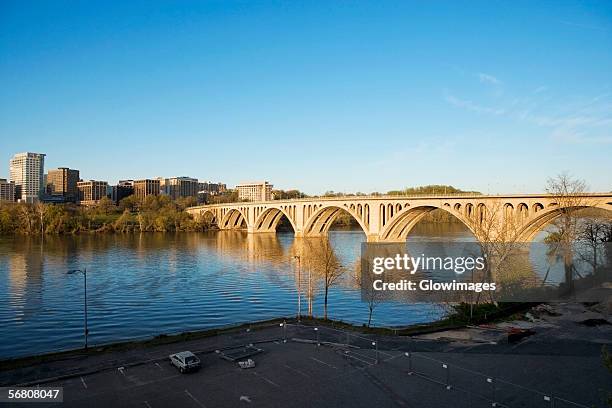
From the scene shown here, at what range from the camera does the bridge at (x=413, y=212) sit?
176 ft

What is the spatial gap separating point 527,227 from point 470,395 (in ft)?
160

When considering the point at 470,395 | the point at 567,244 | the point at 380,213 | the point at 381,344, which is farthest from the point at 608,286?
the point at 380,213

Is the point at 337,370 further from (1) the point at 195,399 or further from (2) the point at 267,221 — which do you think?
(2) the point at 267,221

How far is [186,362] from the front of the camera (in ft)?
70.0

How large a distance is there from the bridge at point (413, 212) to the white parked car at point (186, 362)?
1007 inches

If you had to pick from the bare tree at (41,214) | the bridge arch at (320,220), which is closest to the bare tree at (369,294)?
the bridge arch at (320,220)

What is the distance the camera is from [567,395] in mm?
18578

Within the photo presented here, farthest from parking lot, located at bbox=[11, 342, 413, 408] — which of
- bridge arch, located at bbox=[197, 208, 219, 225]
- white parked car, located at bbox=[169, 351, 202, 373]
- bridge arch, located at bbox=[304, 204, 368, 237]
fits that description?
bridge arch, located at bbox=[197, 208, 219, 225]

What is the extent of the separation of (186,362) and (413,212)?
227 feet

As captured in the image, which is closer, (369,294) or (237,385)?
(237,385)

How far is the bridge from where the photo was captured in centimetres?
5378

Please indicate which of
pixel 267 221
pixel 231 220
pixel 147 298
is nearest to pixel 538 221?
pixel 147 298

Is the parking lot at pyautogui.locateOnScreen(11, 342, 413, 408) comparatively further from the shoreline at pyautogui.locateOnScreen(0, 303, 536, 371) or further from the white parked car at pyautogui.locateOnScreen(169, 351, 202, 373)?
the shoreline at pyautogui.locateOnScreen(0, 303, 536, 371)

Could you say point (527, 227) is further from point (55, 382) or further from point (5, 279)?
point (5, 279)
